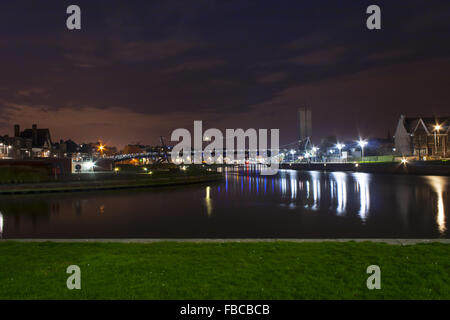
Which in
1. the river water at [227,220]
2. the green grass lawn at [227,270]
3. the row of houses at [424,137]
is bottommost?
the river water at [227,220]

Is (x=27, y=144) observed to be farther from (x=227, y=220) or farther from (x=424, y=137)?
(x=424, y=137)

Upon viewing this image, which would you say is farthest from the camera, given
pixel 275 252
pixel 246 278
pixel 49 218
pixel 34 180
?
pixel 34 180

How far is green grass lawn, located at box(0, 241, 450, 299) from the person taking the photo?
5957mm

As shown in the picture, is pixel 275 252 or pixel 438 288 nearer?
pixel 438 288

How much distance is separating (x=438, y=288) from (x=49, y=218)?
1922 centimetres

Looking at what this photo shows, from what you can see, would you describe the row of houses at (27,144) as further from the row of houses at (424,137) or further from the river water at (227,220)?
the row of houses at (424,137)

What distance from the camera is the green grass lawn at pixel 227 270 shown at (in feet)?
19.5

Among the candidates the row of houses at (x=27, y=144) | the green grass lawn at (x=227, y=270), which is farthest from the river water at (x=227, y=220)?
the row of houses at (x=27, y=144)

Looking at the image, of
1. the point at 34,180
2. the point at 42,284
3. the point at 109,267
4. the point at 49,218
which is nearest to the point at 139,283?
the point at 109,267

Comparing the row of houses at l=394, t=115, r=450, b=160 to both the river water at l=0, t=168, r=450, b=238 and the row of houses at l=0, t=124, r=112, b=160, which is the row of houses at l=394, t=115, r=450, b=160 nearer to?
the river water at l=0, t=168, r=450, b=238

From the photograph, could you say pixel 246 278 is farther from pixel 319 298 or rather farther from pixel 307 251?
pixel 307 251

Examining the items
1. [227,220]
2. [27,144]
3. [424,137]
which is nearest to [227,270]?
Result: [227,220]
